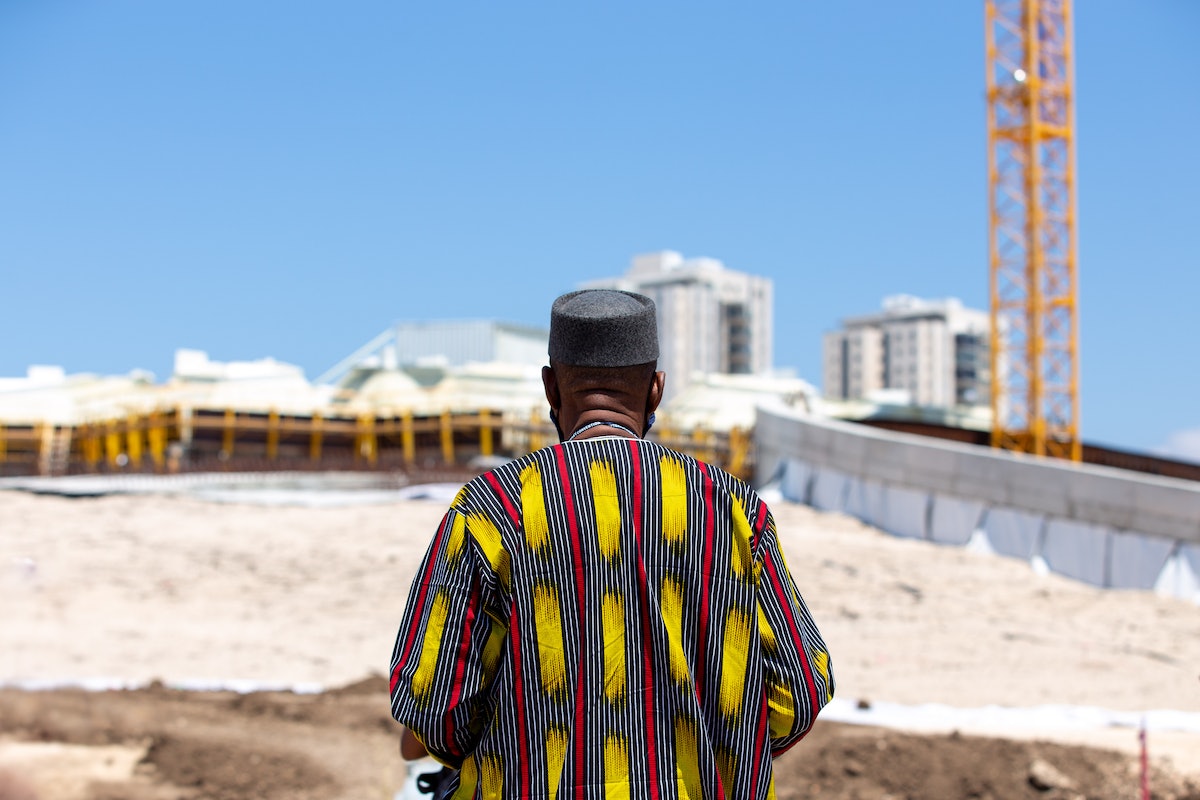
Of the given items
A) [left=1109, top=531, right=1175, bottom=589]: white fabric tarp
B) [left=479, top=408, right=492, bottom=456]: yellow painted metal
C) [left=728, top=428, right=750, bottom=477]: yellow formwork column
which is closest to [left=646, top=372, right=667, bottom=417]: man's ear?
[left=1109, top=531, right=1175, bottom=589]: white fabric tarp

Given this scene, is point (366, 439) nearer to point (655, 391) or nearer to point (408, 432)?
point (408, 432)

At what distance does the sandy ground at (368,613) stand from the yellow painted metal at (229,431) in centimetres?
1297

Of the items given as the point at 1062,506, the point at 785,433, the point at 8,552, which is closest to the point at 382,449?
the point at 785,433

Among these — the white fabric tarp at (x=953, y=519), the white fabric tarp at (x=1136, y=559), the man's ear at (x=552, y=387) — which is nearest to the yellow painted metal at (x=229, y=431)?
the white fabric tarp at (x=953, y=519)

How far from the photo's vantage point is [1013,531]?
16.6 meters

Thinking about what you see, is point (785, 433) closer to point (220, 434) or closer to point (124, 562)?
point (124, 562)

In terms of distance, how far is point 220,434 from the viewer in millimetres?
32125

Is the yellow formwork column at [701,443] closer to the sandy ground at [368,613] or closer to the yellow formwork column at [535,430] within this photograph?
the yellow formwork column at [535,430]

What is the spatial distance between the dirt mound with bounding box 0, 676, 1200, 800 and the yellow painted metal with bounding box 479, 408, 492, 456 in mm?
23960

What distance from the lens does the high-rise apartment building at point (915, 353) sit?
318 feet

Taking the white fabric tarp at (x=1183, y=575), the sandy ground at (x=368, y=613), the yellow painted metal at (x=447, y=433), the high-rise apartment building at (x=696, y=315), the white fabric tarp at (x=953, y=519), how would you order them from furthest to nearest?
the high-rise apartment building at (x=696, y=315), the yellow painted metal at (x=447, y=433), the white fabric tarp at (x=953, y=519), the white fabric tarp at (x=1183, y=575), the sandy ground at (x=368, y=613)

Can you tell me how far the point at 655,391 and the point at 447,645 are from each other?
57 centimetres

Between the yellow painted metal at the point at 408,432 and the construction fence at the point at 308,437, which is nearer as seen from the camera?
the construction fence at the point at 308,437

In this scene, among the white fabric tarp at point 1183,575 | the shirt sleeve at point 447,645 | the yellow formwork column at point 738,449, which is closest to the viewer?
the shirt sleeve at point 447,645
